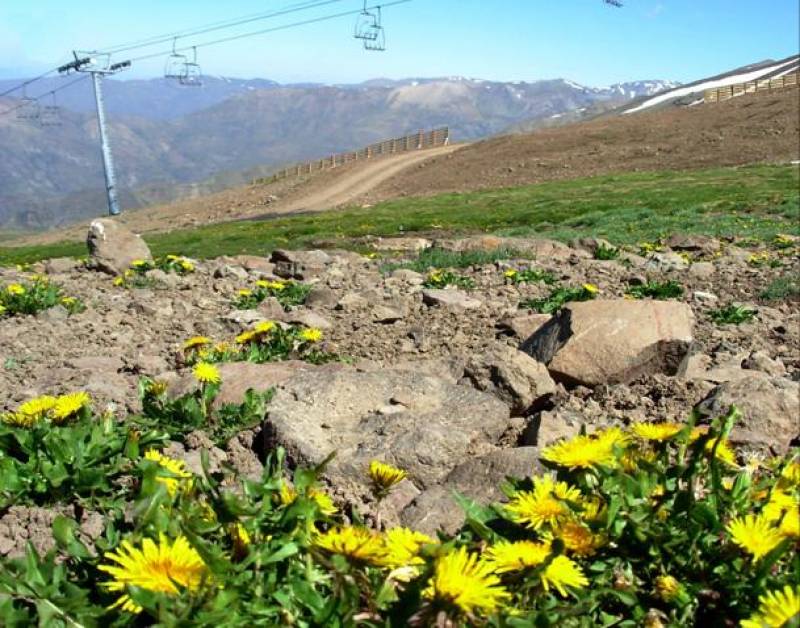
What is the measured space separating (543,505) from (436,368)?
3.46 metres

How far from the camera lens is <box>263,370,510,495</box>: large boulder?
3.38 meters

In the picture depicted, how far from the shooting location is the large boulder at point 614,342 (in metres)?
4.94

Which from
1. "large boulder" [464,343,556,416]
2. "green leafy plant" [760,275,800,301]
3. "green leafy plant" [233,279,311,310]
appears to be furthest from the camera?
"green leafy plant" [760,275,800,301]

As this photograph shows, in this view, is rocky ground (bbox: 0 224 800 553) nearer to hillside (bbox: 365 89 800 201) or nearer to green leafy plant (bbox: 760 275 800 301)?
green leafy plant (bbox: 760 275 800 301)

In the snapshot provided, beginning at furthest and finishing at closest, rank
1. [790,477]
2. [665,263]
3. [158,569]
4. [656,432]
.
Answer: [665,263] → [656,432] → [790,477] → [158,569]

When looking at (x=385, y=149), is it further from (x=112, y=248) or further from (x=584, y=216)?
(x=112, y=248)

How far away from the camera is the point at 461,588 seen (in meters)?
1.25

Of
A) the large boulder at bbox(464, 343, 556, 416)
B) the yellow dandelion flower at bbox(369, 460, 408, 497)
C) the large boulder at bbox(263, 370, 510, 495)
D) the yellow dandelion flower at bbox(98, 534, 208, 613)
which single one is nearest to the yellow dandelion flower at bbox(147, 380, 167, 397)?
the large boulder at bbox(263, 370, 510, 495)

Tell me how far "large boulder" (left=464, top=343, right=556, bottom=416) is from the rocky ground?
1 cm

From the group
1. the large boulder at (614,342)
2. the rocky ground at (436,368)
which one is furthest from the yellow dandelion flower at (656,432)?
the large boulder at (614,342)

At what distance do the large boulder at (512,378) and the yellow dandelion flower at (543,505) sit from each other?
2.73 m

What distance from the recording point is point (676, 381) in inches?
178

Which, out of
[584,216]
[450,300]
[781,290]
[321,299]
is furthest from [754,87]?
[321,299]

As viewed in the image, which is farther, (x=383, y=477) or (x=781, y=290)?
(x=781, y=290)
